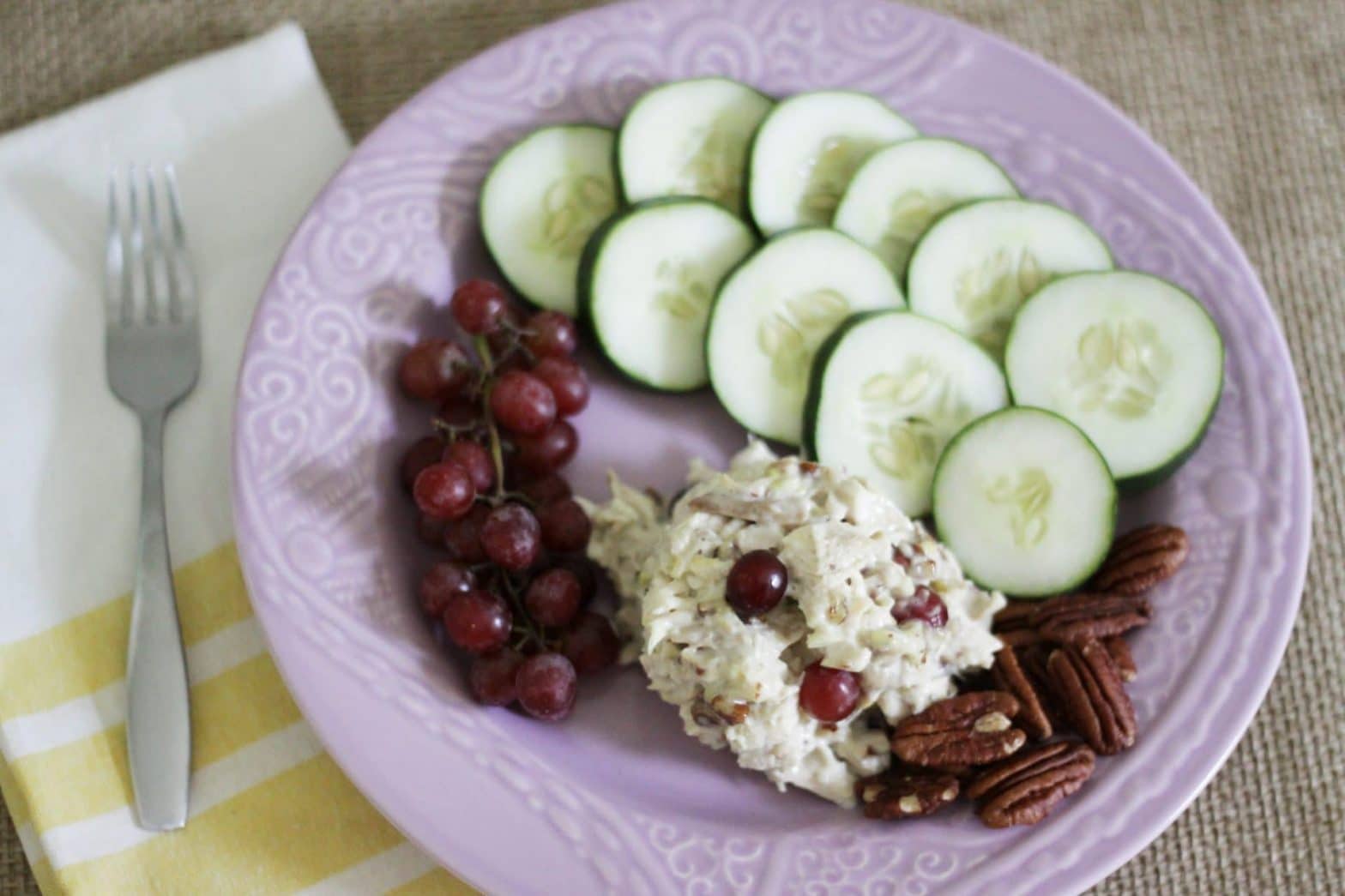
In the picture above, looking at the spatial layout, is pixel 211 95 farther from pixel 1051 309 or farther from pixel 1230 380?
pixel 1230 380

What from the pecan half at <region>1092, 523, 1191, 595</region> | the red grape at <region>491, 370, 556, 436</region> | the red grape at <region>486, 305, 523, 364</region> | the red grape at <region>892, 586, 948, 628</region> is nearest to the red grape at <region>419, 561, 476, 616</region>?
the red grape at <region>491, 370, 556, 436</region>

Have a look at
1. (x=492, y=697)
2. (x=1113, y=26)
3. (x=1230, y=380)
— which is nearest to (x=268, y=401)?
(x=492, y=697)

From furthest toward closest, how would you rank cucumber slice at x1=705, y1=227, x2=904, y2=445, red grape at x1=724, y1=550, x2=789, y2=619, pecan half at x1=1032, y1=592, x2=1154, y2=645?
cucumber slice at x1=705, y1=227, x2=904, y2=445
pecan half at x1=1032, y1=592, x2=1154, y2=645
red grape at x1=724, y1=550, x2=789, y2=619

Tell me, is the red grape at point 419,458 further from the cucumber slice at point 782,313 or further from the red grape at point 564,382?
the cucumber slice at point 782,313

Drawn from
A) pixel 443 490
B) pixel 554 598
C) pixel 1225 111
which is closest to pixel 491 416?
pixel 443 490

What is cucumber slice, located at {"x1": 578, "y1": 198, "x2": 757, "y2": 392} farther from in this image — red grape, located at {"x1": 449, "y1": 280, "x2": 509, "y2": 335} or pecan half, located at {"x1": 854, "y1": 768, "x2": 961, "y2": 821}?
pecan half, located at {"x1": 854, "y1": 768, "x2": 961, "y2": 821}

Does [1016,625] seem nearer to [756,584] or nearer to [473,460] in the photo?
[756,584]
